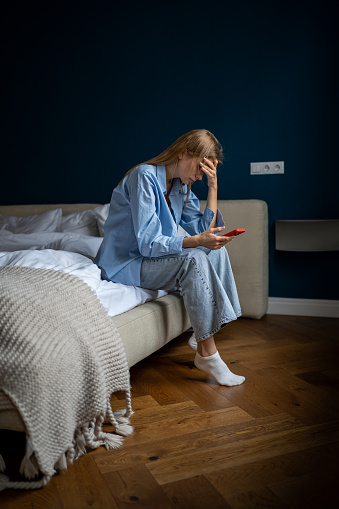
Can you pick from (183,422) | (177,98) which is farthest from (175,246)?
(177,98)

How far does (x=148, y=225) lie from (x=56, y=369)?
784 mm

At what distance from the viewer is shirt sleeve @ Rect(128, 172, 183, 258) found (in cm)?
186

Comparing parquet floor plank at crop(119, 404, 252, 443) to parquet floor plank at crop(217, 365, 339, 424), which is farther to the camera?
parquet floor plank at crop(217, 365, 339, 424)

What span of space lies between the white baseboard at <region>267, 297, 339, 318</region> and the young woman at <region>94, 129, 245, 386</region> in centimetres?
111

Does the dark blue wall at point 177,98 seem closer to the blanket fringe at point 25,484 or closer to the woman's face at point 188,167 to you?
the woman's face at point 188,167

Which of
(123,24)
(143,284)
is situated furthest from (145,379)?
(123,24)

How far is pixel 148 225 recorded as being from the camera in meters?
1.87

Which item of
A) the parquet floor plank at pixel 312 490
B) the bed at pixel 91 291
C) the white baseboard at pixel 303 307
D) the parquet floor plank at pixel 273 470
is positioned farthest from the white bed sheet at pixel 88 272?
the white baseboard at pixel 303 307

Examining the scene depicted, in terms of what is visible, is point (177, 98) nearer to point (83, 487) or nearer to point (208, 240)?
point (208, 240)

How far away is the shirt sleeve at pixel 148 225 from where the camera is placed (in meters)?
1.86

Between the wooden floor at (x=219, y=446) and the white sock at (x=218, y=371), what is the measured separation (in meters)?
0.03

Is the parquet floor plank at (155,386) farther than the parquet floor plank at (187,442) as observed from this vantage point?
Yes

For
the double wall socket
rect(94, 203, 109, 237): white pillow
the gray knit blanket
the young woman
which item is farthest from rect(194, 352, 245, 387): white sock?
the double wall socket

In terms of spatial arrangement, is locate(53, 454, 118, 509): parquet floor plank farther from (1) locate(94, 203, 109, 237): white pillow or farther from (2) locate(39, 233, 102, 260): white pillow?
(1) locate(94, 203, 109, 237): white pillow
